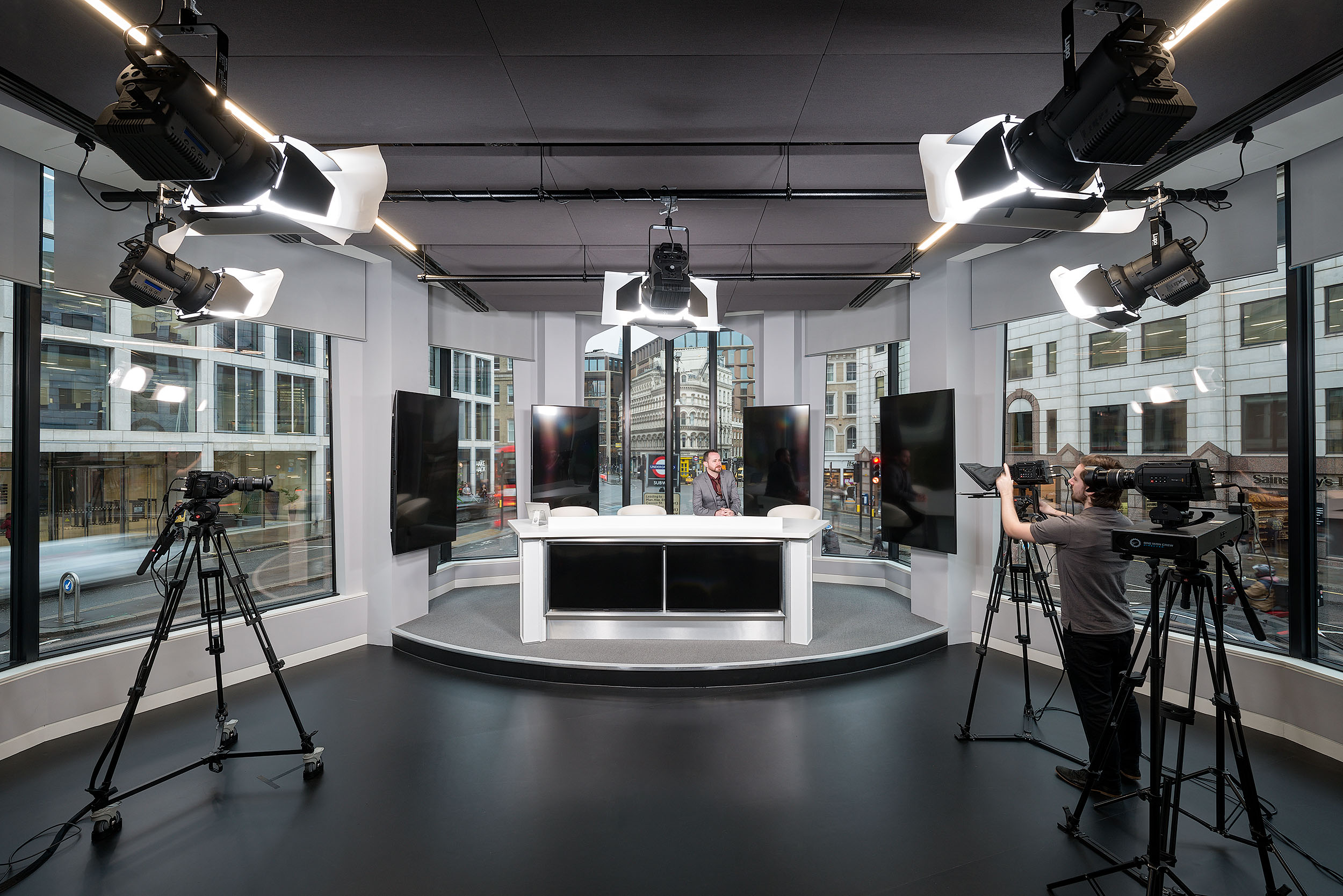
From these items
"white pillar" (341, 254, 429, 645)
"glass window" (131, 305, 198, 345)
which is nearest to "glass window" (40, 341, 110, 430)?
"glass window" (131, 305, 198, 345)

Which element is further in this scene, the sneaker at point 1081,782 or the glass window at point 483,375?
the glass window at point 483,375

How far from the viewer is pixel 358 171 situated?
103 inches

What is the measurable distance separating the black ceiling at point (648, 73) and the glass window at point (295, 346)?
2151mm

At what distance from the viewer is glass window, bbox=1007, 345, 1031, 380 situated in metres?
5.34

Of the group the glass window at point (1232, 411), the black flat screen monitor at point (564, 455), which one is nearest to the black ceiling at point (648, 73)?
the glass window at point (1232, 411)

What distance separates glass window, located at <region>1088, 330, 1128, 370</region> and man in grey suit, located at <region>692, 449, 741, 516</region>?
345 cm

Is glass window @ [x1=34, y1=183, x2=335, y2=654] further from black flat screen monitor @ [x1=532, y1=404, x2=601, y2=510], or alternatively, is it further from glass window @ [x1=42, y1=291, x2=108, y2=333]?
black flat screen monitor @ [x1=532, y1=404, x2=601, y2=510]

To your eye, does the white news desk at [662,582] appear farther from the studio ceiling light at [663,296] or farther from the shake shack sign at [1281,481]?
the shake shack sign at [1281,481]

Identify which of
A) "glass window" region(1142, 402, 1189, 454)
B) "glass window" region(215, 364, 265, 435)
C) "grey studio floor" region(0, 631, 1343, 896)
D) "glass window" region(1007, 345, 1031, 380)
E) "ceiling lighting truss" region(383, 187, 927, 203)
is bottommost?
"grey studio floor" region(0, 631, 1343, 896)

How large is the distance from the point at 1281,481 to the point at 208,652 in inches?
256

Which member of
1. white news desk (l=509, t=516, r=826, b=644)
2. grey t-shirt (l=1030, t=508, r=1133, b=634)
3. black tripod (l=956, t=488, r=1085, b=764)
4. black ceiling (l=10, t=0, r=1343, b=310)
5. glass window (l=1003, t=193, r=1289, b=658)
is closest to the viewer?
black ceiling (l=10, t=0, r=1343, b=310)

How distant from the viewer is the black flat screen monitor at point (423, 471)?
206 inches

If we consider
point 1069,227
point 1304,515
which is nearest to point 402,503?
point 1069,227

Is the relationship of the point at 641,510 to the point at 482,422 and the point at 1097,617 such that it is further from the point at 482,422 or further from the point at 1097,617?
the point at 1097,617
